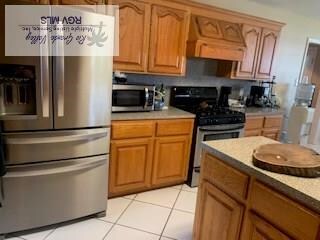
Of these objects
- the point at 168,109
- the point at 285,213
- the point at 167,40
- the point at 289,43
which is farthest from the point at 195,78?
the point at 285,213

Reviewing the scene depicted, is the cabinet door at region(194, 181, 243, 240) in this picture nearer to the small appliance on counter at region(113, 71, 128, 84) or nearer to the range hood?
the small appliance on counter at region(113, 71, 128, 84)

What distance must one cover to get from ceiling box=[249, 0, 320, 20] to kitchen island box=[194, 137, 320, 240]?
258 cm

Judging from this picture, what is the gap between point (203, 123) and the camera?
9.80ft

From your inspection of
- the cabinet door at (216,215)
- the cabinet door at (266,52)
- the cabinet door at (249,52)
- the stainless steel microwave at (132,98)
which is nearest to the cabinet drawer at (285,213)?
the cabinet door at (216,215)

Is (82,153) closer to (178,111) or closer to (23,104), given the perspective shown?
(23,104)

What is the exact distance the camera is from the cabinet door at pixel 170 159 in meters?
2.87

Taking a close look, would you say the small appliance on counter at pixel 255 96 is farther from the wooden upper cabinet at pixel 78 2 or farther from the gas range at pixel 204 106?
the wooden upper cabinet at pixel 78 2

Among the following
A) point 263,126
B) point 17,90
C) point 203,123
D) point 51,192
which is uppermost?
point 17,90

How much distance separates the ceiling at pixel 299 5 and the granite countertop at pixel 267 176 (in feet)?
8.84

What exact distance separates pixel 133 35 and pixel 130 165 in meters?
1.35

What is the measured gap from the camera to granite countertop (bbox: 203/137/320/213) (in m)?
1.16

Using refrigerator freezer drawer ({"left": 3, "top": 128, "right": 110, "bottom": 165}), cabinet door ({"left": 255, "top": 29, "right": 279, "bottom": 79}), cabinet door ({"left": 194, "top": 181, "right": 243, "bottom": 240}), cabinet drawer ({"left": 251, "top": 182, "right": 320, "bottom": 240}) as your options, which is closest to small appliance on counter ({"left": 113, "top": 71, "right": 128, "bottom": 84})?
refrigerator freezer drawer ({"left": 3, "top": 128, "right": 110, "bottom": 165})

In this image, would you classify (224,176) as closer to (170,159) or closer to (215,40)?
(170,159)

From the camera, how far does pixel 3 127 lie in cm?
186
